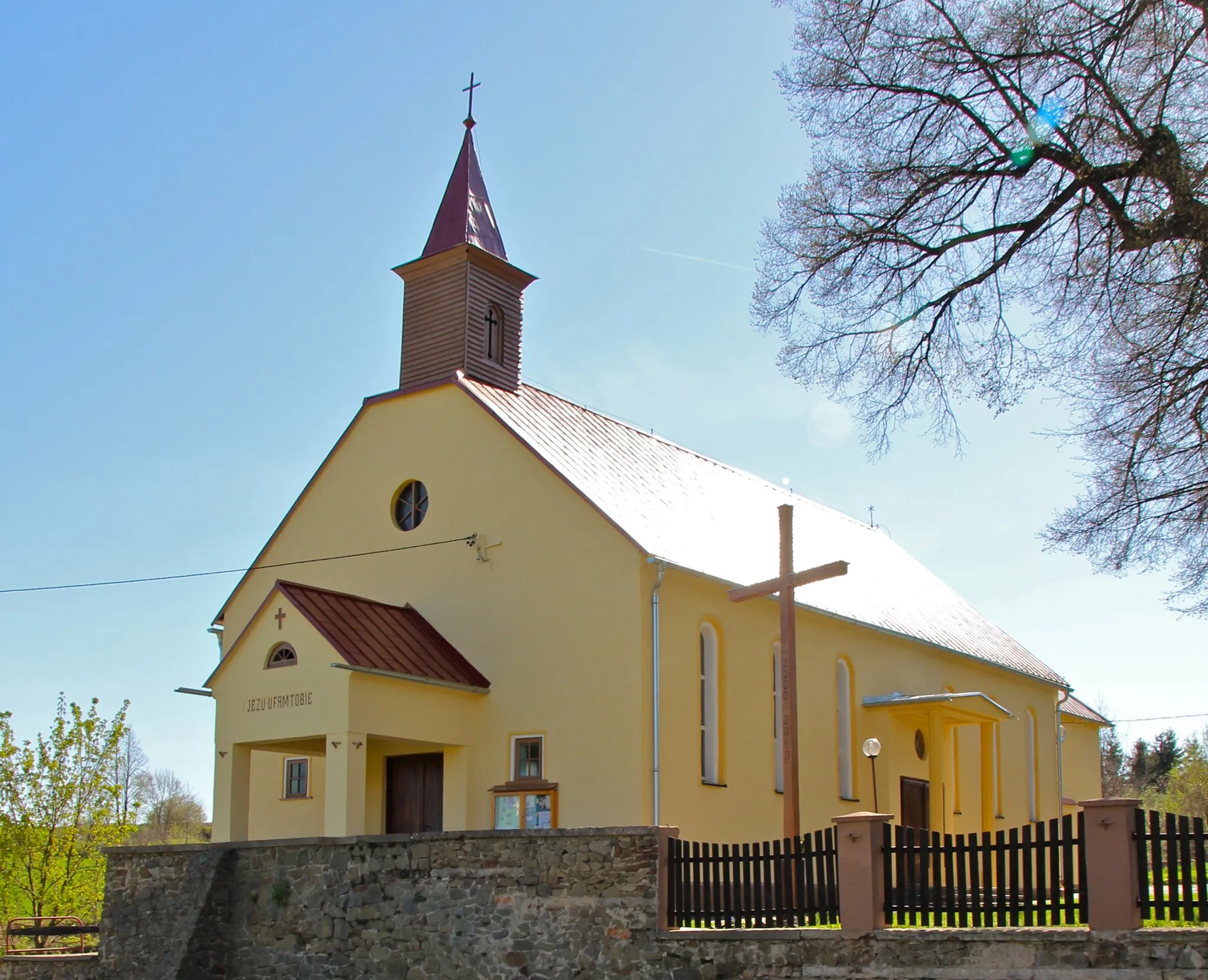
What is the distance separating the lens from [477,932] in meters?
16.6

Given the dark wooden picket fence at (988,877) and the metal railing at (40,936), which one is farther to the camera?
the metal railing at (40,936)

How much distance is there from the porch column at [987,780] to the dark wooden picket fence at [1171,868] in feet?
59.5

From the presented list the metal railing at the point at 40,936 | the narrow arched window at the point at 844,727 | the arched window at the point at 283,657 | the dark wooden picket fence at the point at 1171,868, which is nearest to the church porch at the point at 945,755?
the narrow arched window at the point at 844,727

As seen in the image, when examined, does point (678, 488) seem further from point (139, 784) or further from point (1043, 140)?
point (139, 784)

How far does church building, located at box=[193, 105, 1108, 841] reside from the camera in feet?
66.4

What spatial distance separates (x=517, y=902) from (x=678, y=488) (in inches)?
421

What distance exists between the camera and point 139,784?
75625 mm

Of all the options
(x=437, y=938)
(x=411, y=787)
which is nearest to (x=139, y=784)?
(x=411, y=787)

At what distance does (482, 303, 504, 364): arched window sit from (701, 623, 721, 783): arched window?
668 cm

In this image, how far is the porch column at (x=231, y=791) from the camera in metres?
21.1

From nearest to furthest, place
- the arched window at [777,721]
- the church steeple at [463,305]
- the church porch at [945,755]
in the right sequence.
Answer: the arched window at [777,721] → the church steeple at [463,305] → the church porch at [945,755]

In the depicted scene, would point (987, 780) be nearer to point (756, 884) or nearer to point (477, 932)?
point (477, 932)

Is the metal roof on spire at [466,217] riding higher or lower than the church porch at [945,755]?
higher

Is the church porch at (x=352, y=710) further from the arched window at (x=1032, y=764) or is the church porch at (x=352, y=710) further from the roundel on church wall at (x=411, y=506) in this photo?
the arched window at (x=1032, y=764)
